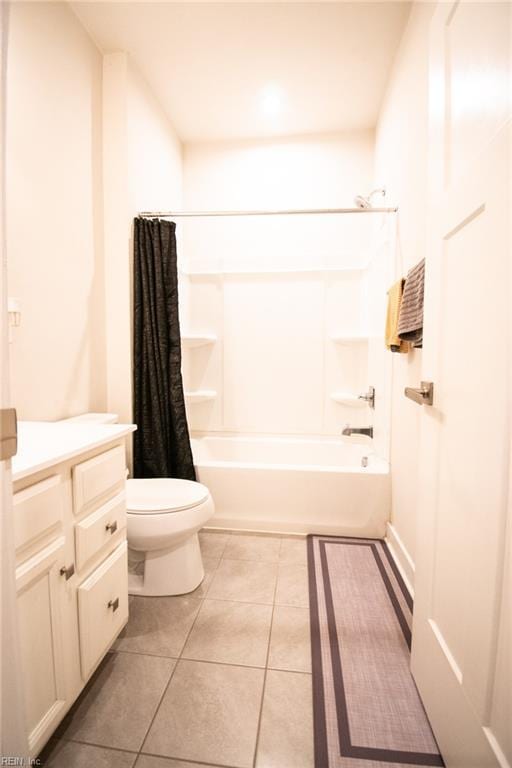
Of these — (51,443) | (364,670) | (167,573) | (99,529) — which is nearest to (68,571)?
(99,529)

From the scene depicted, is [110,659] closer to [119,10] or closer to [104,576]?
[104,576]

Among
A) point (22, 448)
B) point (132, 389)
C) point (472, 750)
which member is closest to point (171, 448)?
point (132, 389)

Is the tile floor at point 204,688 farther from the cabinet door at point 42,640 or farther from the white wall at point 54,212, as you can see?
the white wall at point 54,212

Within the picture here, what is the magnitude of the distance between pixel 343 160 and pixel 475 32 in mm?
2005

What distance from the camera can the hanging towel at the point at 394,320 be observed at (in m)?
1.67

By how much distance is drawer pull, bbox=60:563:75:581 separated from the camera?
2.94ft

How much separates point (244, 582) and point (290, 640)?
1.34 ft

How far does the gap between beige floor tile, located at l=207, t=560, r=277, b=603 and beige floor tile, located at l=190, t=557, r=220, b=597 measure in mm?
Result: 21

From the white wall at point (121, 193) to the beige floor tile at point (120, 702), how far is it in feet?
3.84

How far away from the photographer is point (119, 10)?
1653 mm

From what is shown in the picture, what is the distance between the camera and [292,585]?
1.64m

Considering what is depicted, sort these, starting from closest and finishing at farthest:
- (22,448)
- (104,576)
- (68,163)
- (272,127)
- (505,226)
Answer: (505,226) < (22,448) < (104,576) < (68,163) < (272,127)

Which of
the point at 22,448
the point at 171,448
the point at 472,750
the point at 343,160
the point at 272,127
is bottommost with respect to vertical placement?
the point at 472,750

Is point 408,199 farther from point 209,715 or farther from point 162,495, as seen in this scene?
point 209,715
